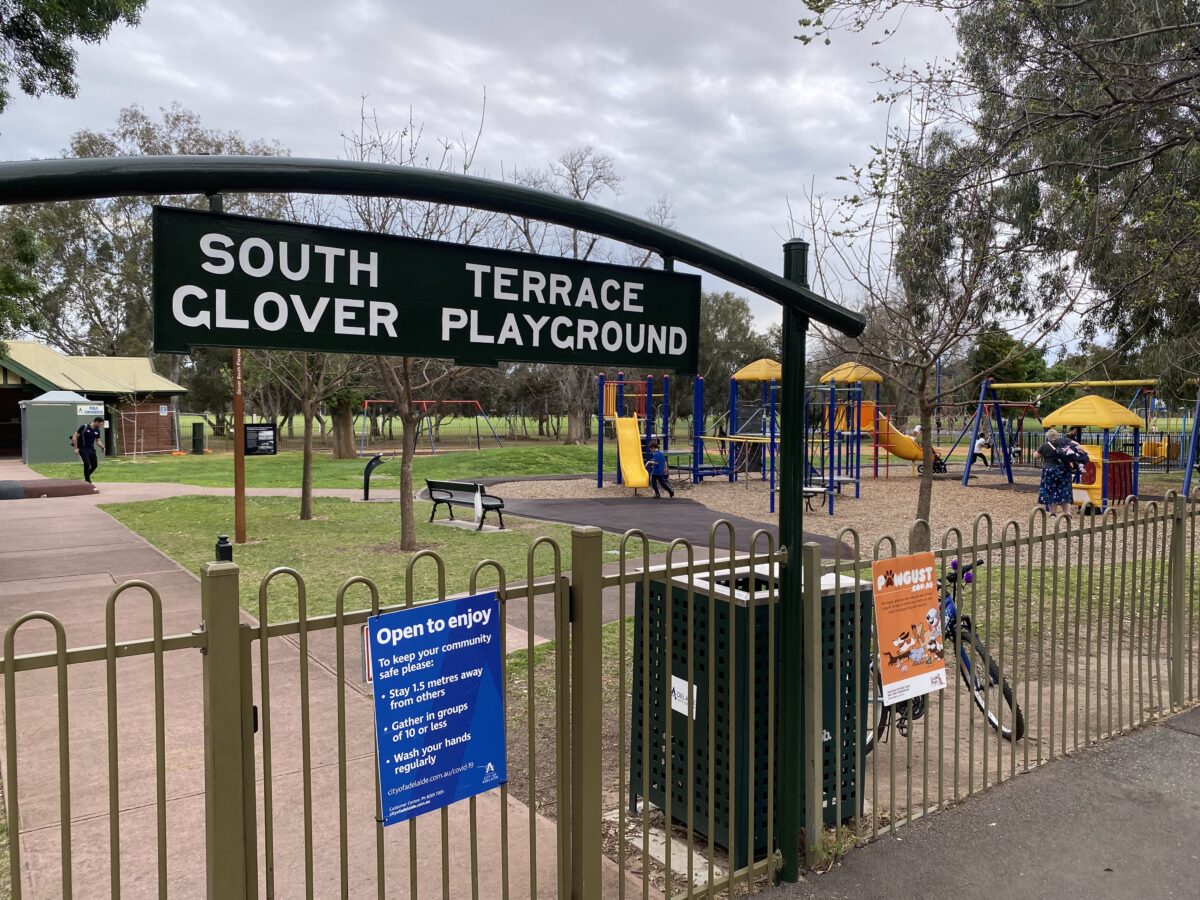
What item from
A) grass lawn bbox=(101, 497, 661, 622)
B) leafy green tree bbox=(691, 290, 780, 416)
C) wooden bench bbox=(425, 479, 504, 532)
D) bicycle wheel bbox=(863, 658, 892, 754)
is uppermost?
leafy green tree bbox=(691, 290, 780, 416)

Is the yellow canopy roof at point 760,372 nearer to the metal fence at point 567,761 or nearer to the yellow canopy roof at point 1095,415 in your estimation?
the yellow canopy roof at point 1095,415

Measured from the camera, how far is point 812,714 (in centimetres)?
347

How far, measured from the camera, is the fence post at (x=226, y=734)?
2242mm

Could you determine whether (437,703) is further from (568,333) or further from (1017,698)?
(1017,698)

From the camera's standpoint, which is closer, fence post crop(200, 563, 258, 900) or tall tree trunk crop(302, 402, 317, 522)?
fence post crop(200, 563, 258, 900)

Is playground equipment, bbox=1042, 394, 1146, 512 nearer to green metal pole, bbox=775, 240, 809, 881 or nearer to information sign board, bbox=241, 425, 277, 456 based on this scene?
green metal pole, bbox=775, 240, 809, 881

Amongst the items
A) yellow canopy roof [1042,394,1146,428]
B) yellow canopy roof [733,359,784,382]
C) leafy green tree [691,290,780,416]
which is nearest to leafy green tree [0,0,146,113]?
yellow canopy roof [733,359,784,382]

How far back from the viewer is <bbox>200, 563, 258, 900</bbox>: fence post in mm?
2242

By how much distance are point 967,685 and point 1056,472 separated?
10752mm

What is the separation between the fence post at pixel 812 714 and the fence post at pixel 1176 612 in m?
3.18

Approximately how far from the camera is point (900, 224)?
800cm

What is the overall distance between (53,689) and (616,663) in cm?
363

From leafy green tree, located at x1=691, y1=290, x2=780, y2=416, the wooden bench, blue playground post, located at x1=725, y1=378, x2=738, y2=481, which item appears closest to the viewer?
the wooden bench

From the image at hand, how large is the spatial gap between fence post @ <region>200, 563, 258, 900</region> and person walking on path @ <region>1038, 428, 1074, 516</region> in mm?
13684
